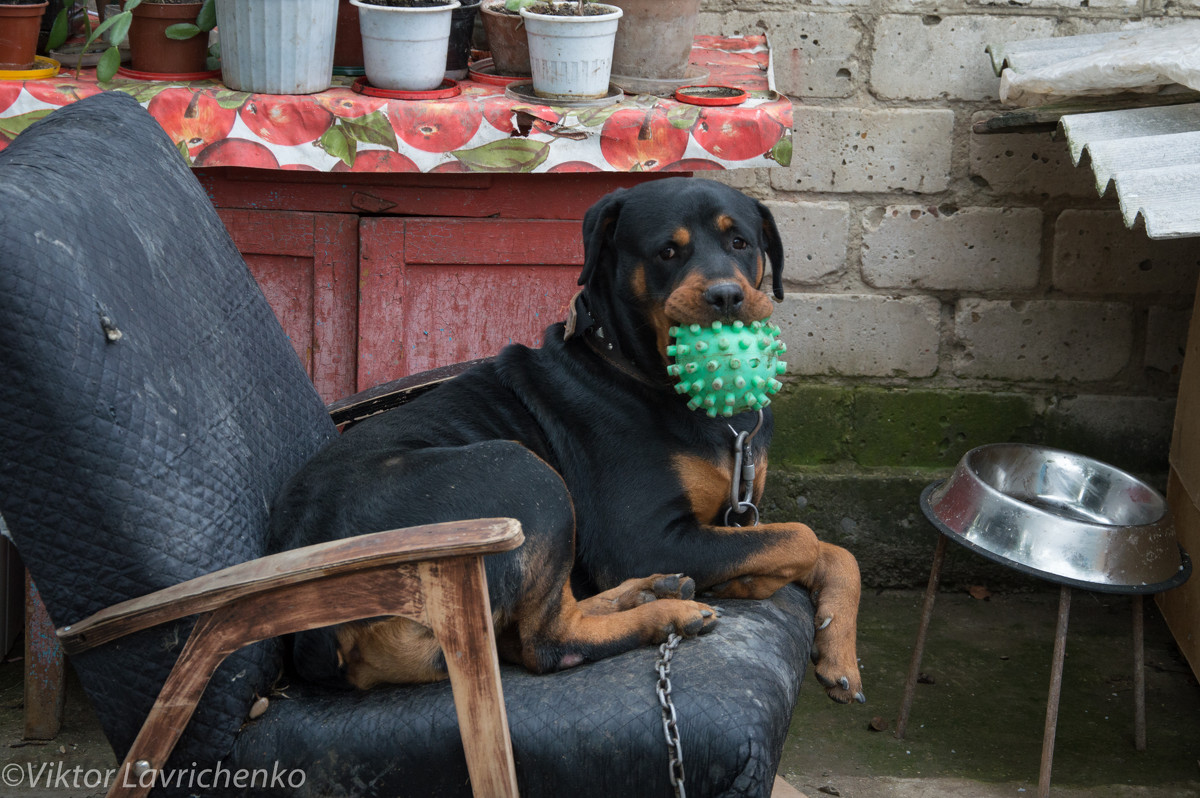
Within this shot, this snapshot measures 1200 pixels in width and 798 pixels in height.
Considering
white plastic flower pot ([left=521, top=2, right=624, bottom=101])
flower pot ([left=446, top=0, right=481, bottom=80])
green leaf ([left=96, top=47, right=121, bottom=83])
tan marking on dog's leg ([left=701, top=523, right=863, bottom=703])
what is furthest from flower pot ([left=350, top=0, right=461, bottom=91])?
tan marking on dog's leg ([left=701, top=523, right=863, bottom=703])

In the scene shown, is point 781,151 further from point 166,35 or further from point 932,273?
point 166,35

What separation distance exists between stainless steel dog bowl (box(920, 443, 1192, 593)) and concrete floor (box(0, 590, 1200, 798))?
620 millimetres

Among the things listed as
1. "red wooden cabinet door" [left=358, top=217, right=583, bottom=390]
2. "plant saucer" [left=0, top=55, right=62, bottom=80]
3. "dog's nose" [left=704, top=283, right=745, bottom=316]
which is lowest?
"red wooden cabinet door" [left=358, top=217, right=583, bottom=390]

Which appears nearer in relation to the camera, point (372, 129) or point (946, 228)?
point (372, 129)

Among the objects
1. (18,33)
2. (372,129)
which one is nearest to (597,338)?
(372,129)

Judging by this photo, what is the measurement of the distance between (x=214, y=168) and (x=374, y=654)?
1.76 meters

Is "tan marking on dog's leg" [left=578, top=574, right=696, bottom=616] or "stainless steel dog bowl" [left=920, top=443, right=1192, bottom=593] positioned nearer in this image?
"tan marking on dog's leg" [left=578, top=574, right=696, bottom=616]

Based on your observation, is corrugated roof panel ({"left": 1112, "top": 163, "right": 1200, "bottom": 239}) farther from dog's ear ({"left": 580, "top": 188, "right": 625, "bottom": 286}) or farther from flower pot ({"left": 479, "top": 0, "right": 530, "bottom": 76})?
flower pot ({"left": 479, "top": 0, "right": 530, "bottom": 76})

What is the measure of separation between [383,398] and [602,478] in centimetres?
71

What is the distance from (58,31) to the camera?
339 cm

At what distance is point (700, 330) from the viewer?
8.30ft

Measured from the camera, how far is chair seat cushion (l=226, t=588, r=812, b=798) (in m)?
2.07

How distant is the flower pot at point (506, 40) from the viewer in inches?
134

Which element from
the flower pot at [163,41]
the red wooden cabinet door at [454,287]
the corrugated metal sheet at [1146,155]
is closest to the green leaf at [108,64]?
the flower pot at [163,41]
